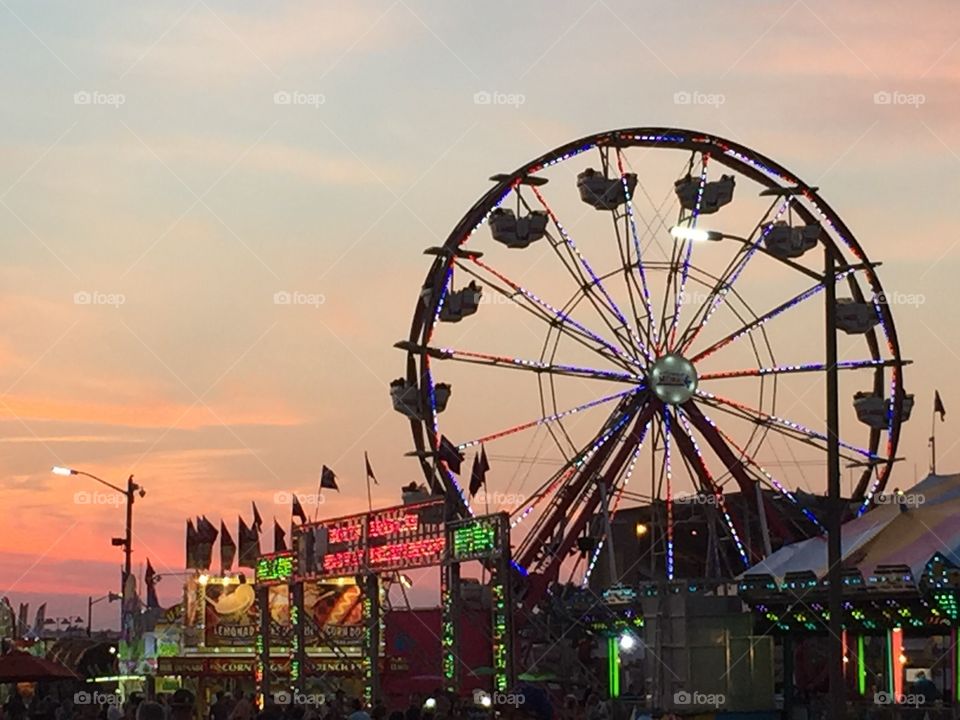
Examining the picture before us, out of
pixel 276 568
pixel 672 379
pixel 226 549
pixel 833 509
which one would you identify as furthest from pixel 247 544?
pixel 833 509

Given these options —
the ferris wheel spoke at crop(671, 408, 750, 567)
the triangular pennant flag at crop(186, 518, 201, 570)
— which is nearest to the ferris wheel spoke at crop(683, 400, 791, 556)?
the ferris wheel spoke at crop(671, 408, 750, 567)

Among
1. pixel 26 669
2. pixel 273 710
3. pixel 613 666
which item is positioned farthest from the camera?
pixel 613 666

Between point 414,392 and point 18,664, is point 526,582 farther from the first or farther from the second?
point 18,664

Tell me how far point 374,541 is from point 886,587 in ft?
43.2

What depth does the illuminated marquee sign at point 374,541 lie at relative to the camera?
39.6m

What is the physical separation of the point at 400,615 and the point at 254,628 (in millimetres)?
6349

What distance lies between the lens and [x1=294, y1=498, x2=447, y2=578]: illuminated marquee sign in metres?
39.6

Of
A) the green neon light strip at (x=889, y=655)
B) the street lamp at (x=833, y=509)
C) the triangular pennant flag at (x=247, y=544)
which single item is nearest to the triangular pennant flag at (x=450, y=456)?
the green neon light strip at (x=889, y=655)

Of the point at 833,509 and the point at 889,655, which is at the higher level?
the point at 833,509

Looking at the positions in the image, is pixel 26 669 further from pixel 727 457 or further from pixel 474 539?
pixel 727 457

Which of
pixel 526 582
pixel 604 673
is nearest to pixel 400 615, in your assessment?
pixel 604 673

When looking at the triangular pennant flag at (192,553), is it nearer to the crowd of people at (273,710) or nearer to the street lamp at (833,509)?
the crowd of people at (273,710)

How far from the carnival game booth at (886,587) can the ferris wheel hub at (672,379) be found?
16.4 feet

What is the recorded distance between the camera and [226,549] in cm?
6075
